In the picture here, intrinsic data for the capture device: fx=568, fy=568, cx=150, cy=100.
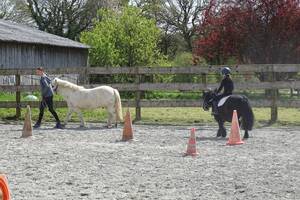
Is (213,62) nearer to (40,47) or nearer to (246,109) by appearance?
(40,47)

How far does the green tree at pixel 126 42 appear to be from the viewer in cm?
3566

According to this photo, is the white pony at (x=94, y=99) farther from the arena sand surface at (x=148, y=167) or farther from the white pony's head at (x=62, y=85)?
the arena sand surface at (x=148, y=167)

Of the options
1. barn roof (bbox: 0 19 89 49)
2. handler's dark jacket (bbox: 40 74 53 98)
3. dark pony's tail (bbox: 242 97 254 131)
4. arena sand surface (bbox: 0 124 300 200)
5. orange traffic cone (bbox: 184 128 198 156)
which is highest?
barn roof (bbox: 0 19 89 49)

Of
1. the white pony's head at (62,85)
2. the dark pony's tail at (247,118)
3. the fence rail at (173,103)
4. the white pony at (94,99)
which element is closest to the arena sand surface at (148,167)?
the dark pony's tail at (247,118)

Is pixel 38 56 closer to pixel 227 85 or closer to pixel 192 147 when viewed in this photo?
pixel 227 85

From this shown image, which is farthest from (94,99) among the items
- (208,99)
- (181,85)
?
(208,99)

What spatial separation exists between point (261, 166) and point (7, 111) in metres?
12.3

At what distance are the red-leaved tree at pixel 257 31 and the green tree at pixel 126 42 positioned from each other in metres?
9.79

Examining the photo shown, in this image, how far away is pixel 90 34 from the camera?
41906mm

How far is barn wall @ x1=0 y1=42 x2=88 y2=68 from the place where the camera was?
109 feet

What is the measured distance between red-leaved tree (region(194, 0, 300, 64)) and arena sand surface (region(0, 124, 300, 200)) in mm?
12342

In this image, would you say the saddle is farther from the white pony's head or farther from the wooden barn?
the wooden barn

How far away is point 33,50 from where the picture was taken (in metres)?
36.3

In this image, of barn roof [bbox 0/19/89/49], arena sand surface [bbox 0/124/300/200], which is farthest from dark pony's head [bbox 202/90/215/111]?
barn roof [bbox 0/19/89/49]
